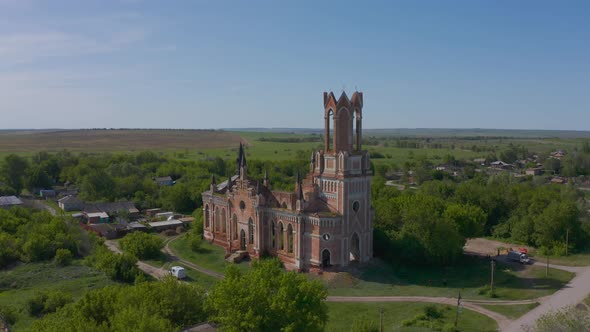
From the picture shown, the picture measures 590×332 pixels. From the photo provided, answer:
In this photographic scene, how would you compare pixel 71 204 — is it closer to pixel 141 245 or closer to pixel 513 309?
pixel 141 245

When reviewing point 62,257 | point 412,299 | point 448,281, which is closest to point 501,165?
point 448,281

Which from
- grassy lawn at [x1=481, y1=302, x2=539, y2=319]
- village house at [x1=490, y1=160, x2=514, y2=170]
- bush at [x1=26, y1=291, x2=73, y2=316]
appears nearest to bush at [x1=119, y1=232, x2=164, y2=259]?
bush at [x1=26, y1=291, x2=73, y2=316]

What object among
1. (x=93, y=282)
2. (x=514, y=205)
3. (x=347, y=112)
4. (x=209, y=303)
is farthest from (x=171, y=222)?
(x=514, y=205)

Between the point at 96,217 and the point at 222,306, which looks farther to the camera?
the point at 96,217

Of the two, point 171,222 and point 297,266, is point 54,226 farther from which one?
point 297,266

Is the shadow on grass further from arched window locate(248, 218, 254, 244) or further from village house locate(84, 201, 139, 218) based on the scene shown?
village house locate(84, 201, 139, 218)

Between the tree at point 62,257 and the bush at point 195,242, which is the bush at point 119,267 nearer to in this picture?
the tree at point 62,257

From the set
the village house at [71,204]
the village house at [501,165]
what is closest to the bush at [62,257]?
the village house at [71,204]
